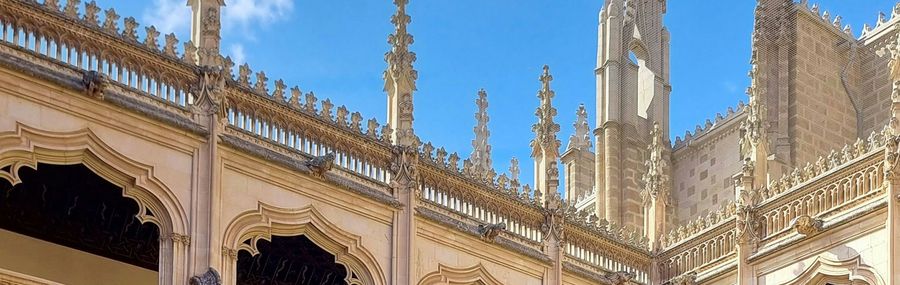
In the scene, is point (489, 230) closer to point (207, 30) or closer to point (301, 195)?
point (301, 195)

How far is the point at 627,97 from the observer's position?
1730 inches

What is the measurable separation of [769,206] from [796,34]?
36.3 feet

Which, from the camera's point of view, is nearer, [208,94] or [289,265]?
[208,94]

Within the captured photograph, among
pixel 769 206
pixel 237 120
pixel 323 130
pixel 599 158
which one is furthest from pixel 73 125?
pixel 599 158

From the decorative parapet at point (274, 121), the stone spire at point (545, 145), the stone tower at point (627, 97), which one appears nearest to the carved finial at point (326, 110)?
the decorative parapet at point (274, 121)

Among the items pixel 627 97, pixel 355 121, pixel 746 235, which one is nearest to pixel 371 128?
pixel 355 121

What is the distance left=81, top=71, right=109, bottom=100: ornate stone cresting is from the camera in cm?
2403

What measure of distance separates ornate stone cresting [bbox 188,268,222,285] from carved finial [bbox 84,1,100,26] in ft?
13.0

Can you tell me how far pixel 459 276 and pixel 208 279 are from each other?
19.1 ft

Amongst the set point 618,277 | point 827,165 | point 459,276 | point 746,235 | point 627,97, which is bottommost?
point 459,276

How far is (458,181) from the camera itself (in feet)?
97.4

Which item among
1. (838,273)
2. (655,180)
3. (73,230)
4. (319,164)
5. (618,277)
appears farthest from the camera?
(655,180)

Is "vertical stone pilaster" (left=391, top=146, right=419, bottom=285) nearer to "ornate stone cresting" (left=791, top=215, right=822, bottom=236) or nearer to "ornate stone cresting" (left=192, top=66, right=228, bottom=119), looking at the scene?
"ornate stone cresting" (left=192, top=66, right=228, bottom=119)

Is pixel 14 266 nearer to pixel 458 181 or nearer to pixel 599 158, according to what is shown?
pixel 458 181
